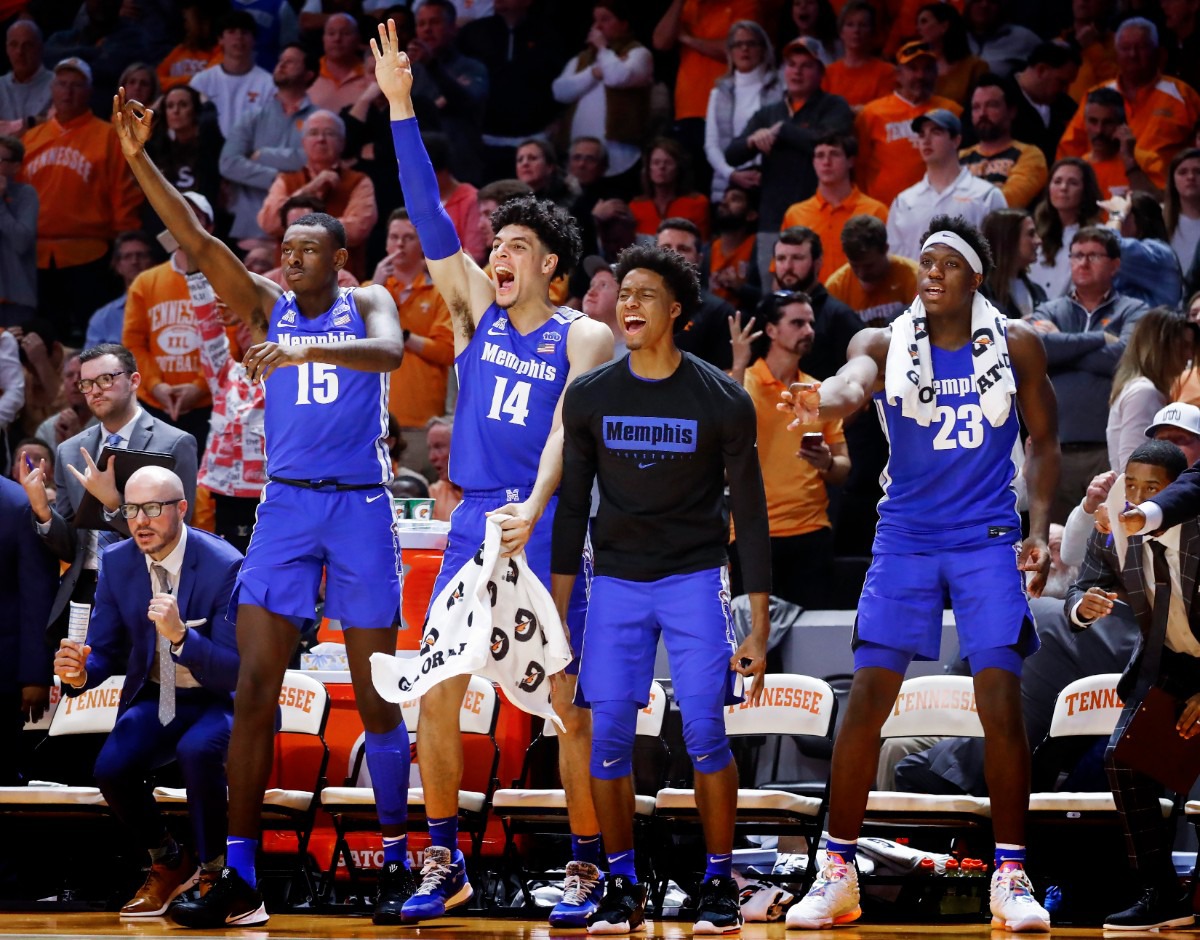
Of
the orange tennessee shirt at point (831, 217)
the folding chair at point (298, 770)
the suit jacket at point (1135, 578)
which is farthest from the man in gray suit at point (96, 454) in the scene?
the orange tennessee shirt at point (831, 217)

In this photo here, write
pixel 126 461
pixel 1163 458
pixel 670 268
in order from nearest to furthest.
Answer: pixel 670 268 < pixel 1163 458 < pixel 126 461

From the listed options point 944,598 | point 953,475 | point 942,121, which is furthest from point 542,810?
point 942,121

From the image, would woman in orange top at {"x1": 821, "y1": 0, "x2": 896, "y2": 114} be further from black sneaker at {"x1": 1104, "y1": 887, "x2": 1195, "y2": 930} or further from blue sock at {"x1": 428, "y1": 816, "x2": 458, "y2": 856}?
blue sock at {"x1": 428, "y1": 816, "x2": 458, "y2": 856}

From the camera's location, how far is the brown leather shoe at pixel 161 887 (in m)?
6.21

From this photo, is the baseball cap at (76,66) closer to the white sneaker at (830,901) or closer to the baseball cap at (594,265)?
the baseball cap at (594,265)

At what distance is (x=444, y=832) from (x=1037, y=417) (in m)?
2.53

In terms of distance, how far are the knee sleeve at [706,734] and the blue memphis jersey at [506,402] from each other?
3.47 feet

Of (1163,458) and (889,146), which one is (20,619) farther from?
(889,146)

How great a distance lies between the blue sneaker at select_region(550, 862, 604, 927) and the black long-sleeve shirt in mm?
1054

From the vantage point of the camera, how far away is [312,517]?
5.92 meters

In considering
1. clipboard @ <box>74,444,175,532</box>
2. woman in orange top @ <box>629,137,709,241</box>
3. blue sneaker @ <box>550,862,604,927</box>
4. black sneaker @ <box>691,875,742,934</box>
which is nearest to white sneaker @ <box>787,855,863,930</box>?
black sneaker @ <box>691,875,742,934</box>

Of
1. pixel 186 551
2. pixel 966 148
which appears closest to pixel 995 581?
pixel 186 551

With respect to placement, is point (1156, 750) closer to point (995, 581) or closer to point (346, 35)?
point (995, 581)

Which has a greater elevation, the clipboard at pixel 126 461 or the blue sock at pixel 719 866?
the clipboard at pixel 126 461
